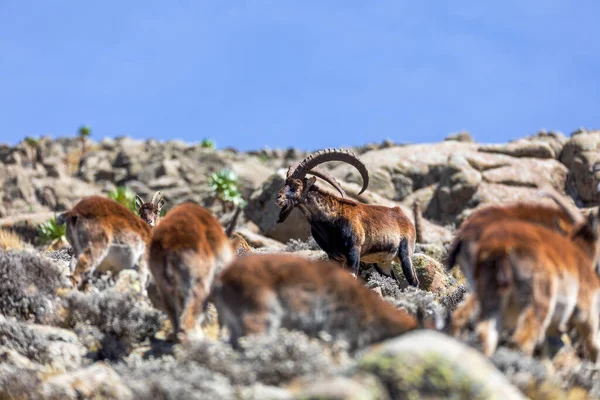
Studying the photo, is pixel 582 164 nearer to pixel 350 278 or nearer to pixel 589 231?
pixel 589 231

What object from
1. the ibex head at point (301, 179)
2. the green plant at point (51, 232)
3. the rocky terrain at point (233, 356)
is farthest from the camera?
the green plant at point (51, 232)

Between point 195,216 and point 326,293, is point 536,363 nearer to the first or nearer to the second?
point 326,293

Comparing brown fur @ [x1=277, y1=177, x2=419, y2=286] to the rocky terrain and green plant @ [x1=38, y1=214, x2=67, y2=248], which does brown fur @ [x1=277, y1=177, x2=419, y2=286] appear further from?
green plant @ [x1=38, y1=214, x2=67, y2=248]

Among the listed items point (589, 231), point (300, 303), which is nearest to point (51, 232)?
point (589, 231)

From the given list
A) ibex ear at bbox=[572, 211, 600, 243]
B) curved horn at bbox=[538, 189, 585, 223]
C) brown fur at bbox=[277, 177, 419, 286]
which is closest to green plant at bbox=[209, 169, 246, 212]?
brown fur at bbox=[277, 177, 419, 286]

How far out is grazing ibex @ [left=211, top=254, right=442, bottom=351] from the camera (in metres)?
8.72


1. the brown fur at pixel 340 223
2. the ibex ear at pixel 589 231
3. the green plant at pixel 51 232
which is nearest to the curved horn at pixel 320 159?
the brown fur at pixel 340 223

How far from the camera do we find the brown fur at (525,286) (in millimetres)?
8750

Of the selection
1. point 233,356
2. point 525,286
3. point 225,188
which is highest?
point 225,188

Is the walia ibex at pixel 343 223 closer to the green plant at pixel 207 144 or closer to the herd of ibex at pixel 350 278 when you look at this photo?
the herd of ibex at pixel 350 278

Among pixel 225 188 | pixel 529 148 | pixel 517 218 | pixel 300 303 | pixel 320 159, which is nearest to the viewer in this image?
pixel 300 303

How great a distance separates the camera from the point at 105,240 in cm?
1280

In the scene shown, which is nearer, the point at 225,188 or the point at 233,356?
the point at 233,356

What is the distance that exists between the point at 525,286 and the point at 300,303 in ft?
6.65
